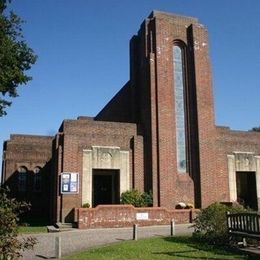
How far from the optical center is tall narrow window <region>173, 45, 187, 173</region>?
28641mm

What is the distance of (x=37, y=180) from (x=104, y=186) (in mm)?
12939

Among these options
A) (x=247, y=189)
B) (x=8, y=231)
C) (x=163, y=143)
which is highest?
(x=163, y=143)


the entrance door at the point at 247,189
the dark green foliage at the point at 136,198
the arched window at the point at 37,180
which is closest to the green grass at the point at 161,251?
the dark green foliage at the point at 136,198

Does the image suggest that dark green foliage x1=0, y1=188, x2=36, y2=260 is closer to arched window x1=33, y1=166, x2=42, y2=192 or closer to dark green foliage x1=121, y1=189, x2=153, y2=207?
dark green foliage x1=121, y1=189, x2=153, y2=207

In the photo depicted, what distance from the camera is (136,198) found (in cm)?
2589

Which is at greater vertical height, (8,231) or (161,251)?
(8,231)

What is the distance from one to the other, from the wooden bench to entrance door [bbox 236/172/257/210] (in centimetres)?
1727

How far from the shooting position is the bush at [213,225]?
1426cm

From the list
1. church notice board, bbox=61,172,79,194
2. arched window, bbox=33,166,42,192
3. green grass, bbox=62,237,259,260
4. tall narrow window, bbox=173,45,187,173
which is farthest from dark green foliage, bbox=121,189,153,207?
arched window, bbox=33,166,42,192

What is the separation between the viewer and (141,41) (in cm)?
3127

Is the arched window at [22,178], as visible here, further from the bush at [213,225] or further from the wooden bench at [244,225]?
the wooden bench at [244,225]

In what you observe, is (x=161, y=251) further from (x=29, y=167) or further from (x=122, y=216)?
(x=29, y=167)

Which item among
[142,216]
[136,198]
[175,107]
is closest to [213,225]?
[142,216]

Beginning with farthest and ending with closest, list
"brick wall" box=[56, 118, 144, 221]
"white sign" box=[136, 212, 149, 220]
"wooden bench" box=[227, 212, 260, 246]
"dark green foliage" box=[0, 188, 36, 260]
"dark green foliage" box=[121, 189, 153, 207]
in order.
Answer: "dark green foliage" box=[121, 189, 153, 207]
"brick wall" box=[56, 118, 144, 221]
"white sign" box=[136, 212, 149, 220]
"wooden bench" box=[227, 212, 260, 246]
"dark green foliage" box=[0, 188, 36, 260]
